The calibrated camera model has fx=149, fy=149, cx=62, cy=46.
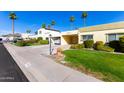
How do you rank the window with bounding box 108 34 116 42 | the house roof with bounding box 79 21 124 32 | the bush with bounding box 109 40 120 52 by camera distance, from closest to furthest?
the bush with bounding box 109 40 120 52
the house roof with bounding box 79 21 124 32
the window with bounding box 108 34 116 42

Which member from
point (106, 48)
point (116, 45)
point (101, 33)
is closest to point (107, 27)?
point (101, 33)

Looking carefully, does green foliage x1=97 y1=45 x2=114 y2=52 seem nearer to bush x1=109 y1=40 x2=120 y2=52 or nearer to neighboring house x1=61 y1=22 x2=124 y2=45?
bush x1=109 y1=40 x2=120 y2=52

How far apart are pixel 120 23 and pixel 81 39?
799 centimetres

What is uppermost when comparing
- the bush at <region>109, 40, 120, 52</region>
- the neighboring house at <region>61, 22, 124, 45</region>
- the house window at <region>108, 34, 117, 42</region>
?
the neighboring house at <region>61, 22, 124, 45</region>

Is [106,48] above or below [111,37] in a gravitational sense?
below

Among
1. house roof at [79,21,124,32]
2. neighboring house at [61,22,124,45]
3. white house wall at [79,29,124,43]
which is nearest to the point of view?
house roof at [79,21,124,32]

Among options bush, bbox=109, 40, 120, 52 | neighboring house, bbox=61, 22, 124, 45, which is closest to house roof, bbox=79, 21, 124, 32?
neighboring house, bbox=61, 22, 124, 45

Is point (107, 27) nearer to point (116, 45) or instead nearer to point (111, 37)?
point (111, 37)

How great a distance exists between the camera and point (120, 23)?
17.6m

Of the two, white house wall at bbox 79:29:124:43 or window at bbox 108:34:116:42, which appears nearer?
white house wall at bbox 79:29:124:43

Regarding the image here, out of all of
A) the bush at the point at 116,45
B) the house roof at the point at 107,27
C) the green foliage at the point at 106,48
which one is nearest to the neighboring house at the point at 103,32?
the house roof at the point at 107,27

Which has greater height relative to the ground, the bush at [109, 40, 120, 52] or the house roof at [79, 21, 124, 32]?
the house roof at [79, 21, 124, 32]
